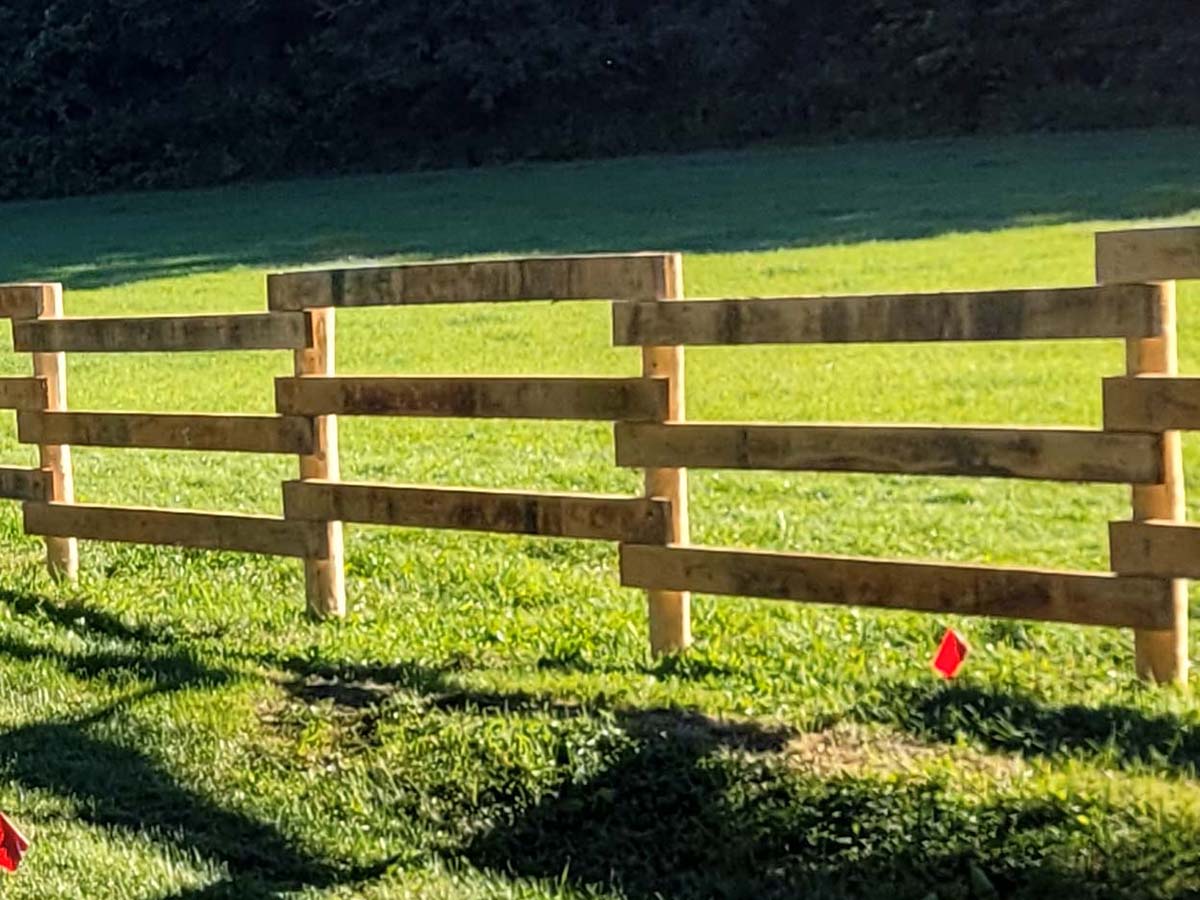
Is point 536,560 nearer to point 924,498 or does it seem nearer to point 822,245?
point 924,498

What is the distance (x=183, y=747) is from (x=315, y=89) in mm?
36521

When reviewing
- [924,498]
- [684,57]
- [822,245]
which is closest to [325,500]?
[924,498]

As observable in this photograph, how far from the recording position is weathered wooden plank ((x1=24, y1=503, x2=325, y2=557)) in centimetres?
789

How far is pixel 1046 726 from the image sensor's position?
5.63 m

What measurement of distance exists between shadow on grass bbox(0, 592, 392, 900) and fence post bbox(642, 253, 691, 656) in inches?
59.8

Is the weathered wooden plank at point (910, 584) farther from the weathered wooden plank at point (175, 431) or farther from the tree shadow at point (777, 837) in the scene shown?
the weathered wooden plank at point (175, 431)

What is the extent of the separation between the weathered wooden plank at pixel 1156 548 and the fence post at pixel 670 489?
1.58 metres

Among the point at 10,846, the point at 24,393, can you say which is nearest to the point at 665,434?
the point at 10,846

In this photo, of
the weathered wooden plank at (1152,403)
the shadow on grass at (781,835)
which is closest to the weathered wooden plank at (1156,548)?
the weathered wooden plank at (1152,403)

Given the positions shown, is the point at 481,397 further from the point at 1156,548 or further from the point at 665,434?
the point at 1156,548

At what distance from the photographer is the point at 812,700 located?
19.9 feet

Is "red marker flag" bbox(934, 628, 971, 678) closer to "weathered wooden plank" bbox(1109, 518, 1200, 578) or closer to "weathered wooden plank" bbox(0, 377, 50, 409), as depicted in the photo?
"weathered wooden plank" bbox(1109, 518, 1200, 578)

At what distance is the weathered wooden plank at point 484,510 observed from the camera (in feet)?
22.6

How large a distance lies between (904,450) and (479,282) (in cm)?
174
